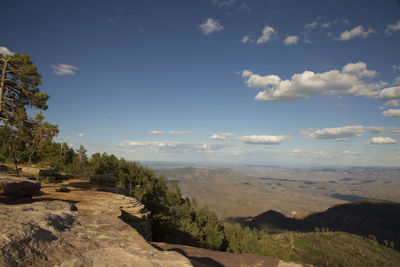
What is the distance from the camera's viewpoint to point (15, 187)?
12.0 metres

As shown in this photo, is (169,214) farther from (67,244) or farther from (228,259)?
(67,244)

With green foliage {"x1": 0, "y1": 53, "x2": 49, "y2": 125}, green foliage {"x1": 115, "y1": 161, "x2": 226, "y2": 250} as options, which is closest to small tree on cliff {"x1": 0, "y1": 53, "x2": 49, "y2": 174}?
green foliage {"x1": 0, "y1": 53, "x2": 49, "y2": 125}

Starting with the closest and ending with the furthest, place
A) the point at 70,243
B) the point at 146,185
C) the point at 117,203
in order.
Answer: the point at 70,243 → the point at 117,203 → the point at 146,185

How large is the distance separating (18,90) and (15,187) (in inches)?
350

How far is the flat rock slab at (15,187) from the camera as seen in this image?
1118cm

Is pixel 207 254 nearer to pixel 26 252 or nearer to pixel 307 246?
pixel 26 252

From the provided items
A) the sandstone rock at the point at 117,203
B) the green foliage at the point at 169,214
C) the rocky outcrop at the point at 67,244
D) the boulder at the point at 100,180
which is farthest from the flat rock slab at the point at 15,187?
the green foliage at the point at 169,214

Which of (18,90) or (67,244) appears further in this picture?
(18,90)

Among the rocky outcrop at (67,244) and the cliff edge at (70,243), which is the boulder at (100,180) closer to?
the cliff edge at (70,243)

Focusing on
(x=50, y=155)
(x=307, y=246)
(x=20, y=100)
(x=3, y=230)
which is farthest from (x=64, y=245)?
(x=307, y=246)

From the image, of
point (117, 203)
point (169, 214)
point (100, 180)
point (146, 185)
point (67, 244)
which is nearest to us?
point (67, 244)

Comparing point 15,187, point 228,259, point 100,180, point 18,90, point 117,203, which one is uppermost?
point 18,90

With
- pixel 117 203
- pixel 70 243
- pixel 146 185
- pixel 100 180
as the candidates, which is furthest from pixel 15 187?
pixel 146 185

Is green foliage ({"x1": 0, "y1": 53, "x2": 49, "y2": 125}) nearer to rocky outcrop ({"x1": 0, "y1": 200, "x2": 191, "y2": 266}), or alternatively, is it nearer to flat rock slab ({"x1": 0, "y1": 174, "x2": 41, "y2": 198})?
flat rock slab ({"x1": 0, "y1": 174, "x2": 41, "y2": 198})
